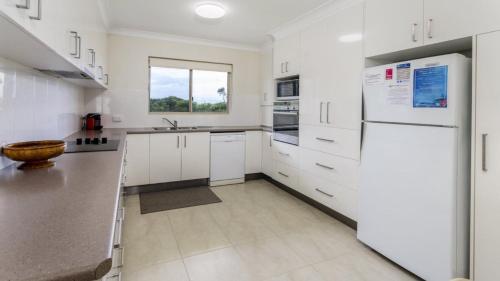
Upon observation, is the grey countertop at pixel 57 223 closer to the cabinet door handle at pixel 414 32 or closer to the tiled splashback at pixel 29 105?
the tiled splashback at pixel 29 105

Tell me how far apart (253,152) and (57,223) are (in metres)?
3.56

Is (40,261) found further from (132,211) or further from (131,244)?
(132,211)

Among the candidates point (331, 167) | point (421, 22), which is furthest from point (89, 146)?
point (421, 22)

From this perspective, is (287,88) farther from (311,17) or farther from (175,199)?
(175,199)

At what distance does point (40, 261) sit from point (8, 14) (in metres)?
0.63

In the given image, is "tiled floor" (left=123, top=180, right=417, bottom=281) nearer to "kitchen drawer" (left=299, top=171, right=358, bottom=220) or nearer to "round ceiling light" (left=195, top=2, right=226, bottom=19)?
"kitchen drawer" (left=299, top=171, right=358, bottom=220)

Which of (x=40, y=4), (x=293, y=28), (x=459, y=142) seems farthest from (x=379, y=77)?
(x=40, y=4)

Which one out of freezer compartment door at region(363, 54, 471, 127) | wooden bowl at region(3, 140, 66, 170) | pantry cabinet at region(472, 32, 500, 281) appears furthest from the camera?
freezer compartment door at region(363, 54, 471, 127)

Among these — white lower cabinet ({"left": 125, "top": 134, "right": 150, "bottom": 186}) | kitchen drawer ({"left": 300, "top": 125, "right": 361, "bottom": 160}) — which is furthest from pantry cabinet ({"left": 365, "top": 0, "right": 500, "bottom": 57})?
white lower cabinet ({"left": 125, "top": 134, "right": 150, "bottom": 186})

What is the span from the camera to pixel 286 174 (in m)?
3.66

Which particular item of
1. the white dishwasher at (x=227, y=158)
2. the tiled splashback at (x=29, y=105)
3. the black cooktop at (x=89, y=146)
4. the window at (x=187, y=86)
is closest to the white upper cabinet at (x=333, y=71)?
the white dishwasher at (x=227, y=158)

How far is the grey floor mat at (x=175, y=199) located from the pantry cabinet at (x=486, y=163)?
2.49 meters

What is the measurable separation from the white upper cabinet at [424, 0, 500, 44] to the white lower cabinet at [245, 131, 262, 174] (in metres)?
2.73

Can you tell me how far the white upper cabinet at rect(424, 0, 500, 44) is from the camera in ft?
4.87
